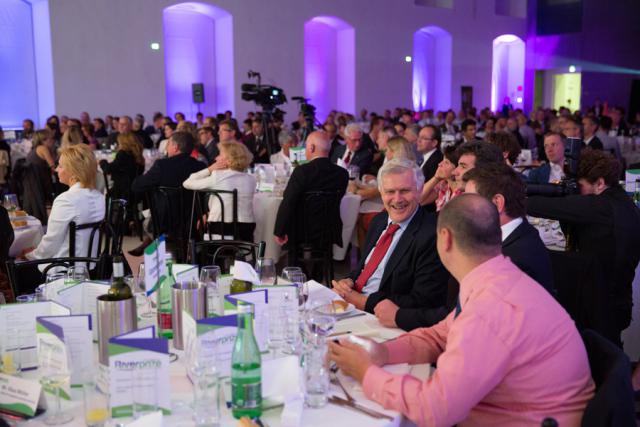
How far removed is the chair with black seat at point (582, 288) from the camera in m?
2.78

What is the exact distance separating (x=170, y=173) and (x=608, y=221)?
3.77m

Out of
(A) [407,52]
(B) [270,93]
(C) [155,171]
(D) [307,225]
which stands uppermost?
(A) [407,52]

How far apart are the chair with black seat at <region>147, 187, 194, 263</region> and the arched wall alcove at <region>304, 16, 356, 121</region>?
1228cm

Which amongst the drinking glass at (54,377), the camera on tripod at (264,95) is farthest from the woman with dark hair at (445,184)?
the camera on tripod at (264,95)

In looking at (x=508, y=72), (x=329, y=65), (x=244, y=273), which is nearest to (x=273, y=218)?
(x=244, y=273)

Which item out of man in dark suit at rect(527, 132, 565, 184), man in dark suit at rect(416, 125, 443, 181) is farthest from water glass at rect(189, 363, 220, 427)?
man in dark suit at rect(416, 125, 443, 181)

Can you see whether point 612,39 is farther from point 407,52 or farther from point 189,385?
point 189,385

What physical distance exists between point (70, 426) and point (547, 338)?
121 cm

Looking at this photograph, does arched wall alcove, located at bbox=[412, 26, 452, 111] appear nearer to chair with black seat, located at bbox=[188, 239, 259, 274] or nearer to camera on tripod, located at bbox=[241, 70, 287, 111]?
camera on tripod, located at bbox=[241, 70, 287, 111]

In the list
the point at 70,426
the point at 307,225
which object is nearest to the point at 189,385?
the point at 70,426

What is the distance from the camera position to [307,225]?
5352 millimetres

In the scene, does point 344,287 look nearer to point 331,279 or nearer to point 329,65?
point 331,279

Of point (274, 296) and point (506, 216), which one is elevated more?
point (506, 216)

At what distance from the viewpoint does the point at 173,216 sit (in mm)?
5945
